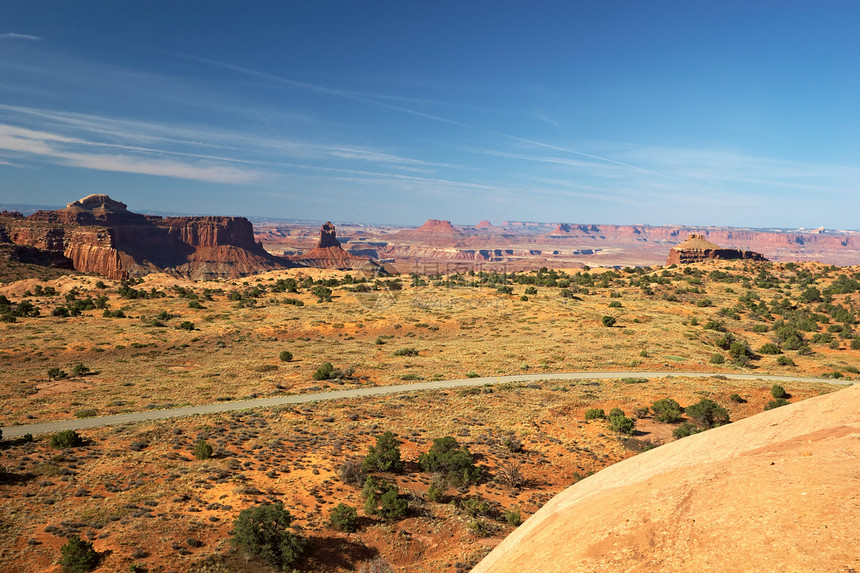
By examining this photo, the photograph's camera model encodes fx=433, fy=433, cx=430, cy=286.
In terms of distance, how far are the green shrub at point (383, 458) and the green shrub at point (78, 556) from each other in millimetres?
10461

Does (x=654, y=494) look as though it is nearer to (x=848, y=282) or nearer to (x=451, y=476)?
(x=451, y=476)

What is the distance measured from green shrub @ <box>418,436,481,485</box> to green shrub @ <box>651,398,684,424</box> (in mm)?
15375

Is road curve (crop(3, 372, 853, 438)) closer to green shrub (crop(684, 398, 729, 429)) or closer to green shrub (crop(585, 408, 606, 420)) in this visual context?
green shrub (crop(585, 408, 606, 420))

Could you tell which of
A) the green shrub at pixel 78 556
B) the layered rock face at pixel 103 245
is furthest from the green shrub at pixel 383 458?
the layered rock face at pixel 103 245

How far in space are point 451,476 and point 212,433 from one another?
1364 centimetres

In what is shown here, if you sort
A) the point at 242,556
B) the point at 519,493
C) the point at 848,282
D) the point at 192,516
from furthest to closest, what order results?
the point at 848,282 < the point at 519,493 < the point at 192,516 < the point at 242,556

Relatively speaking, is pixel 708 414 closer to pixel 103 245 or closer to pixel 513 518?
pixel 513 518

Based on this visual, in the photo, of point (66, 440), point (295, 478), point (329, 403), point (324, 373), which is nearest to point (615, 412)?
point (329, 403)

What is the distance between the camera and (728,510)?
305 inches

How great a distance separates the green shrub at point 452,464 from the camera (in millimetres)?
21109

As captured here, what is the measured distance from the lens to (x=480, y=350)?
158ft

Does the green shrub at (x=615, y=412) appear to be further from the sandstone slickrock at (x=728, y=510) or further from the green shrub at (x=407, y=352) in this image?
the green shrub at (x=407, y=352)

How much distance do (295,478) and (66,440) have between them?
1142cm

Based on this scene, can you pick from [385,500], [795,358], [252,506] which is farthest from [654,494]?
[795,358]
